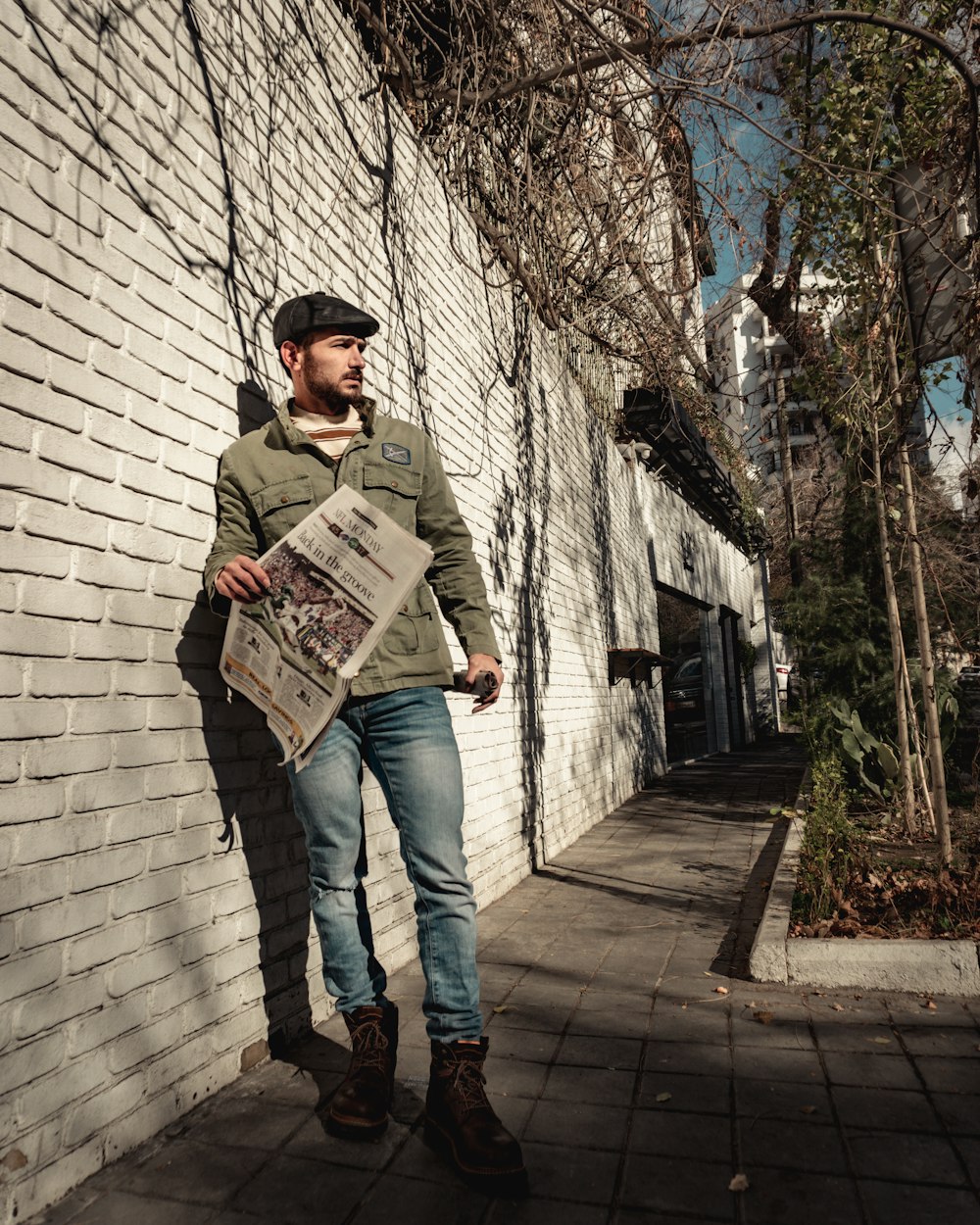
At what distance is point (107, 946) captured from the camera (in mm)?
2029

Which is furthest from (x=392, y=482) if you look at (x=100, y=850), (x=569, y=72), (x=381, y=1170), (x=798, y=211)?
(x=798, y=211)

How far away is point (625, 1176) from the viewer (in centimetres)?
190

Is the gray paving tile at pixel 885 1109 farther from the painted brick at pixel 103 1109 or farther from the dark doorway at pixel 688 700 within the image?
the dark doorway at pixel 688 700

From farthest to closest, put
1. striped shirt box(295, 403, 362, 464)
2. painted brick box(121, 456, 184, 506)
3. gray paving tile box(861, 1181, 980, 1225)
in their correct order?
striped shirt box(295, 403, 362, 464) → painted brick box(121, 456, 184, 506) → gray paving tile box(861, 1181, 980, 1225)

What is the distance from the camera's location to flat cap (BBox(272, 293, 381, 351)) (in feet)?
8.06

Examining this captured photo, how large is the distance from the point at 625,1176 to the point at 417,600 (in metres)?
1.46

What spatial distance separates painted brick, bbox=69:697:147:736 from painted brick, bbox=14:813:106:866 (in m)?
0.21

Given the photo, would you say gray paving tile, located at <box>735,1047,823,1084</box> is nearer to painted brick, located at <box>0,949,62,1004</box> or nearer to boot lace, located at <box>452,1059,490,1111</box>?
boot lace, located at <box>452,1059,490,1111</box>

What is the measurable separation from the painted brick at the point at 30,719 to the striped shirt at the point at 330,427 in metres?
0.98

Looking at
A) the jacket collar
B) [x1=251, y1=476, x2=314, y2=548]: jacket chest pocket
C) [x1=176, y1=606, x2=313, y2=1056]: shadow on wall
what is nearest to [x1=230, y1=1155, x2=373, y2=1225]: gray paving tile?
[x1=176, y1=606, x2=313, y2=1056]: shadow on wall

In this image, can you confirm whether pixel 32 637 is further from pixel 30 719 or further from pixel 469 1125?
pixel 469 1125

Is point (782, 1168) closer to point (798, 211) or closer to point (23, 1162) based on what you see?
point (23, 1162)

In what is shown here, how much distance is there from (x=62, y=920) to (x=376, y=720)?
0.85m

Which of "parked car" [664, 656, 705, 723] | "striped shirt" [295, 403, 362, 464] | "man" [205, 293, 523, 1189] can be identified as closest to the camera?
"man" [205, 293, 523, 1189]
